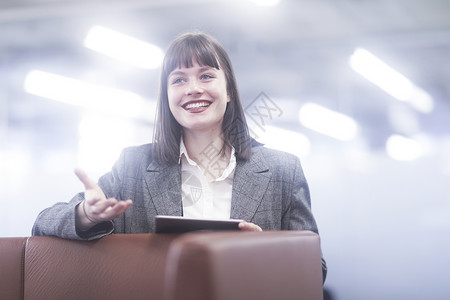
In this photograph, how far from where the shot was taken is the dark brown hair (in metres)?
1.40

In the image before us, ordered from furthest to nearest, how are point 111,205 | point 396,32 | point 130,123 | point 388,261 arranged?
1. point 130,123
2. point 396,32
3. point 388,261
4. point 111,205

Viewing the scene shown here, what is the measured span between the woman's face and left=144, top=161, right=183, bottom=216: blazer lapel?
149mm

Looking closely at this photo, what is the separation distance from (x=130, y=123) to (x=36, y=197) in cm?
88

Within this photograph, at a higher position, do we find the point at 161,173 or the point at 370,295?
the point at 161,173

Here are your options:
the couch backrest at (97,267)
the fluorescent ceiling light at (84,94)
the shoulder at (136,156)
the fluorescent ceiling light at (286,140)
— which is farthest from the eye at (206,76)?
the fluorescent ceiling light at (84,94)

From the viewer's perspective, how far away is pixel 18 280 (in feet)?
3.43

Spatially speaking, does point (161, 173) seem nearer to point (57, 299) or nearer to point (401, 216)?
point (57, 299)

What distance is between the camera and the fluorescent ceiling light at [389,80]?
3.02m

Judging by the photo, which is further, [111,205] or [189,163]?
[189,163]

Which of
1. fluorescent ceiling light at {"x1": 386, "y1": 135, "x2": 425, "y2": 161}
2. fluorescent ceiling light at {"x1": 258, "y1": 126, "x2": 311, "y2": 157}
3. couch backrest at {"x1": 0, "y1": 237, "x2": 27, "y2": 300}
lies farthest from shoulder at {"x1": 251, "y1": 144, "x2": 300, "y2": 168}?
fluorescent ceiling light at {"x1": 386, "y1": 135, "x2": 425, "y2": 161}

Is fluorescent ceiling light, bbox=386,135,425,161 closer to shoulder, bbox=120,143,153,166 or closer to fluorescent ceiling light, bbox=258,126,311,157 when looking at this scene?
fluorescent ceiling light, bbox=258,126,311,157

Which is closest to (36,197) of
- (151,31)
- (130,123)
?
(130,123)

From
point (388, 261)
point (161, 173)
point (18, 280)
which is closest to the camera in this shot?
point (18, 280)

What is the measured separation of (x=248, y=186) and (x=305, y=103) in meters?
1.91
